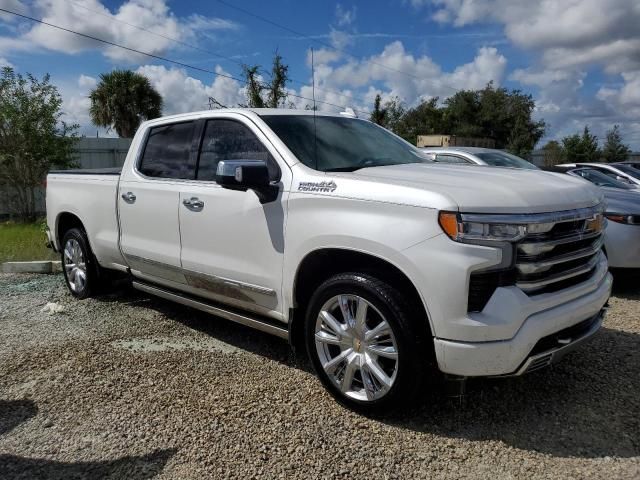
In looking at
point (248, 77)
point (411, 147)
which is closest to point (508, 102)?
point (248, 77)

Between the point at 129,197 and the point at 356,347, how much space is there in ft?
8.96

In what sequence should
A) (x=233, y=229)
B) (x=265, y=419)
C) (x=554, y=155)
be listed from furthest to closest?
(x=554, y=155)
(x=233, y=229)
(x=265, y=419)

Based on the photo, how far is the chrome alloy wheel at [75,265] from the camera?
586 cm

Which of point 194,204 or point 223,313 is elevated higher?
point 194,204

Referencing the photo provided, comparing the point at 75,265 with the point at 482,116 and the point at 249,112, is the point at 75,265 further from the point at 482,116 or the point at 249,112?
the point at 482,116

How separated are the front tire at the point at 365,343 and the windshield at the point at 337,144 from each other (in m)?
0.90

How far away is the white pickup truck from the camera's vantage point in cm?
278

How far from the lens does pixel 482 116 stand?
160 ft

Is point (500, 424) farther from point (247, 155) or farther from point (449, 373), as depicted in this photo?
point (247, 155)

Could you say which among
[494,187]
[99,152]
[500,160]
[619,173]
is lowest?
[619,173]

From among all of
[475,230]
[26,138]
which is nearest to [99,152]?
[26,138]

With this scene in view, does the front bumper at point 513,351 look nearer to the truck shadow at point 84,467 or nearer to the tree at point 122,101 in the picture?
the truck shadow at point 84,467

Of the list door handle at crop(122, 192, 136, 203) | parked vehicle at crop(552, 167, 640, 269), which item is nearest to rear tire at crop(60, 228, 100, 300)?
door handle at crop(122, 192, 136, 203)

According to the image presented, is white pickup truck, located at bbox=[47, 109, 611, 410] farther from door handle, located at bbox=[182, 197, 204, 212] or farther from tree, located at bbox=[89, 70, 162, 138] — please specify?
Result: tree, located at bbox=[89, 70, 162, 138]
